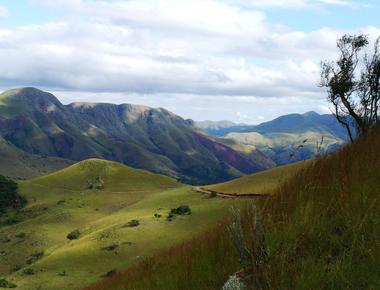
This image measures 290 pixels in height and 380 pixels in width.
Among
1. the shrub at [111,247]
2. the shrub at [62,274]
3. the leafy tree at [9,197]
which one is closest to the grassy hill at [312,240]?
the shrub at [62,274]

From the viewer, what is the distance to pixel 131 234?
57625 mm

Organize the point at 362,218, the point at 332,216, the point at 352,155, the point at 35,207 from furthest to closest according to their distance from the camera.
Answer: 1. the point at 35,207
2. the point at 352,155
3. the point at 332,216
4. the point at 362,218

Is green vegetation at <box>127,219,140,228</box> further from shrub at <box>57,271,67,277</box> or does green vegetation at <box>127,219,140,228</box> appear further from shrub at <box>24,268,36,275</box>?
shrub at <box>24,268,36,275</box>

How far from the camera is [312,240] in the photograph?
22.9 ft

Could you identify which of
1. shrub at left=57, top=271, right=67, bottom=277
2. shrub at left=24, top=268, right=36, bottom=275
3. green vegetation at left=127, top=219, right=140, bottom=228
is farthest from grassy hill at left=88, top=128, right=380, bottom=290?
green vegetation at left=127, top=219, right=140, bottom=228

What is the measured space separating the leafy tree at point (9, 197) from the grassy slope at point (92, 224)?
2.40m

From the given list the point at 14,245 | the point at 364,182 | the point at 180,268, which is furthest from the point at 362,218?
the point at 14,245

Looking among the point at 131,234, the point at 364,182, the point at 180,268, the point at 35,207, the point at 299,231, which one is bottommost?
the point at 35,207

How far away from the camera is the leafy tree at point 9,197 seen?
409 feet

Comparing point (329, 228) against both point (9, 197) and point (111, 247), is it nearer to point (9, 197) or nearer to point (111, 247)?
point (111, 247)

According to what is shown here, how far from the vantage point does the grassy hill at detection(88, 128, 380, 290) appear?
587 centimetres

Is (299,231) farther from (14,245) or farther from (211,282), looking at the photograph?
(14,245)

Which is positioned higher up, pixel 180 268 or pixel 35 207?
pixel 180 268

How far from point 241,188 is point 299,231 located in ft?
233
